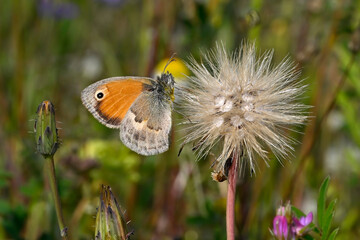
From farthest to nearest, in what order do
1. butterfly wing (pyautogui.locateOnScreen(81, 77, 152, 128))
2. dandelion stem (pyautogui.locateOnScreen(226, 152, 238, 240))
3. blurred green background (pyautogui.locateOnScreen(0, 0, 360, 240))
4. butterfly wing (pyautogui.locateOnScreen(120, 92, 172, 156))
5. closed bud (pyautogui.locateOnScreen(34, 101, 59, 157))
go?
blurred green background (pyautogui.locateOnScreen(0, 0, 360, 240)), butterfly wing (pyautogui.locateOnScreen(81, 77, 152, 128)), butterfly wing (pyautogui.locateOnScreen(120, 92, 172, 156)), closed bud (pyautogui.locateOnScreen(34, 101, 59, 157)), dandelion stem (pyautogui.locateOnScreen(226, 152, 238, 240))

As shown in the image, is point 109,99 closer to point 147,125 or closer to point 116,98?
point 116,98

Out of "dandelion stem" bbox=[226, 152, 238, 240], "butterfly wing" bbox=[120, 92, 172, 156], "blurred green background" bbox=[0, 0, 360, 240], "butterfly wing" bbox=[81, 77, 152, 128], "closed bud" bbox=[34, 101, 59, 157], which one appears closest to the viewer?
"dandelion stem" bbox=[226, 152, 238, 240]

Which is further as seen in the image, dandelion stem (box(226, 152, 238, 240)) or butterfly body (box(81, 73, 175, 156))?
butterfly body (box(81, 73, 175, 156))

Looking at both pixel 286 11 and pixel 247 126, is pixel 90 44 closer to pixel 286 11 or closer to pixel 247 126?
pixel 286 11

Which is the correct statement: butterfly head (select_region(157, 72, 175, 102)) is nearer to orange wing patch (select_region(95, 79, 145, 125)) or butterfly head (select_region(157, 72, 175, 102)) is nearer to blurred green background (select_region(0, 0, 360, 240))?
orange wing patch (select_region(95, 79, 145, 125))

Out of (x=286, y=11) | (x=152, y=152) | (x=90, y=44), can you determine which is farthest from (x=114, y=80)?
(x=90, y=44)

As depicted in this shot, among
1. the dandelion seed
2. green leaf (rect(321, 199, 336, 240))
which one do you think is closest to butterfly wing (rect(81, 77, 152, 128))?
the dandelion seed

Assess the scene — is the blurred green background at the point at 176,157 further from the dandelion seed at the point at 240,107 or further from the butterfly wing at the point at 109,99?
the dandelion seed at the point at 240,107

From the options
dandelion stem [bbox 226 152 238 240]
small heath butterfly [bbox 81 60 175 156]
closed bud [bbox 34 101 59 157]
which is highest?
small heath butterfly [bbox 81 60 175 156]
